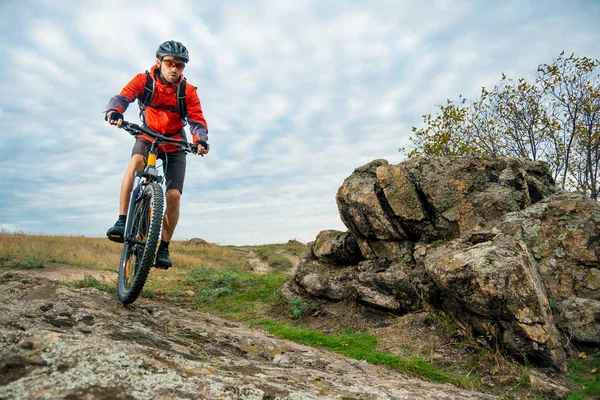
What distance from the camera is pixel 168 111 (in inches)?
251

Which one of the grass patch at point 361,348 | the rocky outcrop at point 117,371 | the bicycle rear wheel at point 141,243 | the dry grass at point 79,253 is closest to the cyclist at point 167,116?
the bicycle rear wheel at point 141,243

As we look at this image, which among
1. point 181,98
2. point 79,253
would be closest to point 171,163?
point 181,98

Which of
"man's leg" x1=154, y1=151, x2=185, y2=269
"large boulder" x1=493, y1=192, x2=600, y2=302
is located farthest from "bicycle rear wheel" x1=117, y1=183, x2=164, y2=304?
"large boulder" x1=493, y1=192, x2=600, y2=302

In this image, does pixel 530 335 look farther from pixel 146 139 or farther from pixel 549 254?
pixel 146 139

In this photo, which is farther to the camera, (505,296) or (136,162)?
(136,162)

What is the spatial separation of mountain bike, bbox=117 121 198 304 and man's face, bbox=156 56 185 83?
1.10 m

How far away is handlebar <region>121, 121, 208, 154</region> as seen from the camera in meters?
5.64

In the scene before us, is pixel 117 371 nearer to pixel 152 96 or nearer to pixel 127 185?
pixel 127 185

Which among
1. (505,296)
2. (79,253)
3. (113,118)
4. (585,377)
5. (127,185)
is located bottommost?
(585,377)

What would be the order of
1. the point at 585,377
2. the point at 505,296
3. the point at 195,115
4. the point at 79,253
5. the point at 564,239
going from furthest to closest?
the point at 79,253 → the point at 564,239 → the point at 195,115 → the point at 505,296 → the point at 585,377

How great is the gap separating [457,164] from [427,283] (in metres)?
2.99

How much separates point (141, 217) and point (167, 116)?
6.24 ft

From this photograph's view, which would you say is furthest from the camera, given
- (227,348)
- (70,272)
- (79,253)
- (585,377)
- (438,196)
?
(79,253)

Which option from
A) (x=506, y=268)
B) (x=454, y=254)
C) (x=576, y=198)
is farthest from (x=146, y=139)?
(x=576, y=198)
